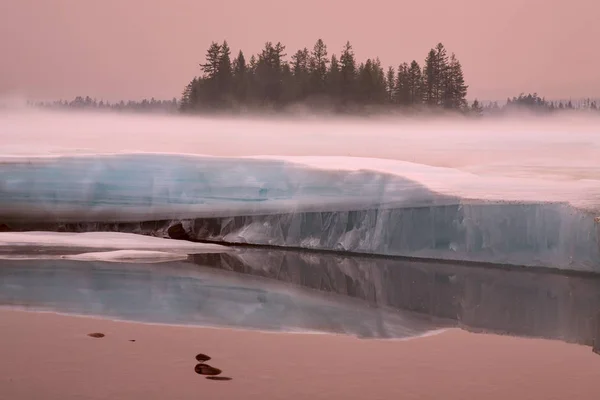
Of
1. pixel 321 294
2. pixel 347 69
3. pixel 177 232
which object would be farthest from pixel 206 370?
pixel 347 69

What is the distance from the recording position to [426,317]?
6609 mm

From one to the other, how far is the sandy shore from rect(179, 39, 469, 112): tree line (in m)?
7.97

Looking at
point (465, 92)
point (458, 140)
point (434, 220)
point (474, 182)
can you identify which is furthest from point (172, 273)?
point (465, 92)

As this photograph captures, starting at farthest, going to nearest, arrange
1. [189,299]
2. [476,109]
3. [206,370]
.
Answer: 1. [476,109]
2. [189,299]
3. [206,370]

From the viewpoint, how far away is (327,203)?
10.1 metres

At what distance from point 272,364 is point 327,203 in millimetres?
5295

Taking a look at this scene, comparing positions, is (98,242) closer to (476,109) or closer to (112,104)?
(112,104)

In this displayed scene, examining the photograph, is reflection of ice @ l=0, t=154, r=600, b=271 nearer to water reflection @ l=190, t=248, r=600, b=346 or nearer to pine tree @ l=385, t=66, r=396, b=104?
water reflection @ l=190, t=248, r=600, b=346

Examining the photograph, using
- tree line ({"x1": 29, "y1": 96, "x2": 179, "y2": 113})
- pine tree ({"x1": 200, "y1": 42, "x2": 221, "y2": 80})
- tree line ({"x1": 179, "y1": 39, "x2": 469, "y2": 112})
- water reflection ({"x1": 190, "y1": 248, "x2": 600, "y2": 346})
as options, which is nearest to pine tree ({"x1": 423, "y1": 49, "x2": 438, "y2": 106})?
tree line ({"x1": 179, "y1": 39, "x2": 469, "y2": 112})

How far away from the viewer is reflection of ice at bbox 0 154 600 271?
29.6 ft

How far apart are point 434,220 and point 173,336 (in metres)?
4.55

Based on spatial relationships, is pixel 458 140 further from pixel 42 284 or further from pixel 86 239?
pixel 42 284

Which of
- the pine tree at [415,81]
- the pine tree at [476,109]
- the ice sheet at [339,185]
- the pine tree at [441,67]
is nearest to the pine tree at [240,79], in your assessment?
the ice sheet at [339,185]

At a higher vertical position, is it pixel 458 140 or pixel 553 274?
pixel 458 140
